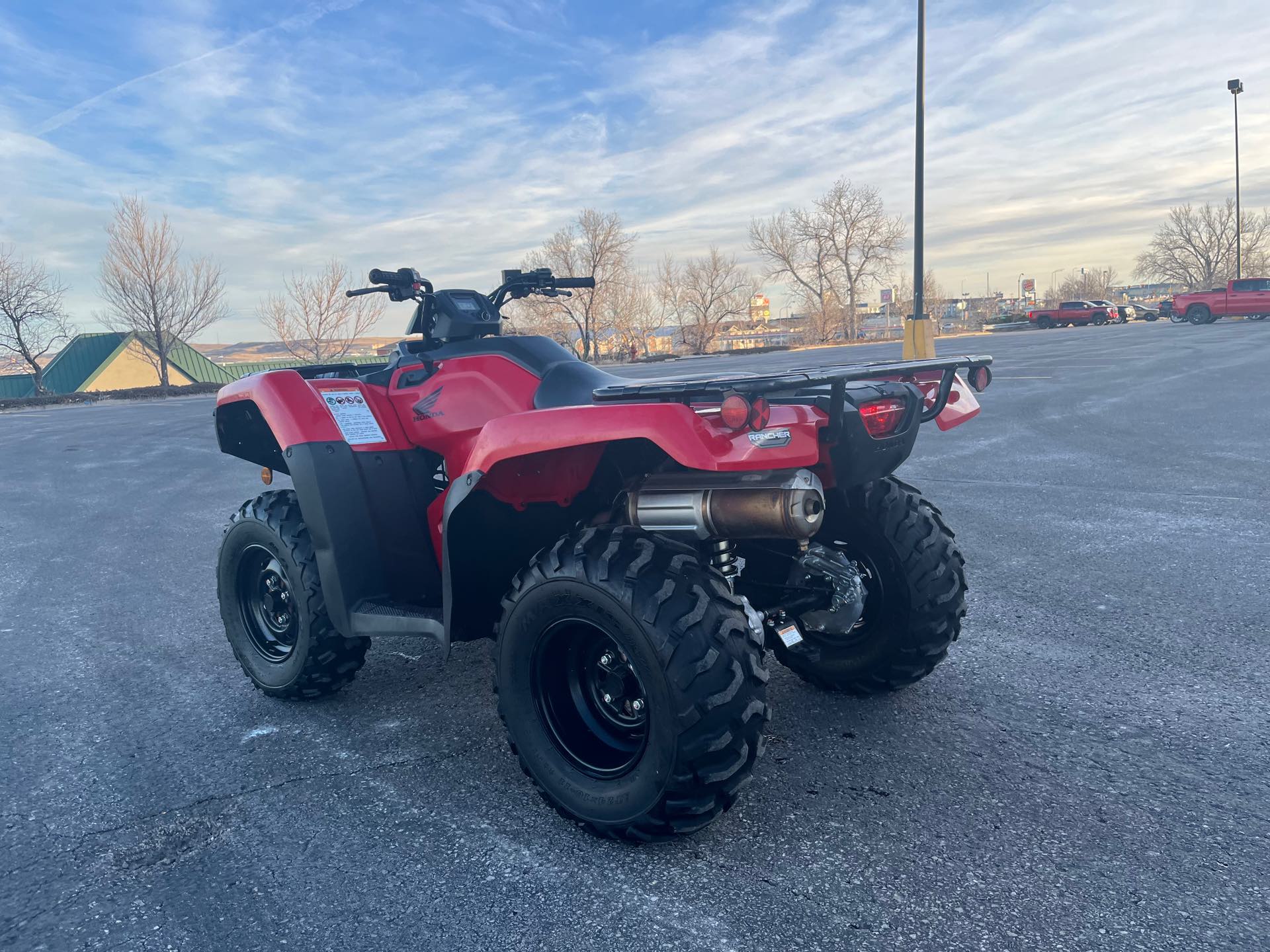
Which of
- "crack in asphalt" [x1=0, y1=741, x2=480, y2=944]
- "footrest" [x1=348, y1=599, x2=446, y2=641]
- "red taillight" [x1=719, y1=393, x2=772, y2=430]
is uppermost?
Answer: "red taillight" [x1=719, y1=393, x2=772, y2=430]

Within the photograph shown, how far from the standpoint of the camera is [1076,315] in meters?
53.1

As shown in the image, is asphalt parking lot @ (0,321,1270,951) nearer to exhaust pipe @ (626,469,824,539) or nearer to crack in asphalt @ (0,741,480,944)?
crack in asphalt @ (0,741,480,944)

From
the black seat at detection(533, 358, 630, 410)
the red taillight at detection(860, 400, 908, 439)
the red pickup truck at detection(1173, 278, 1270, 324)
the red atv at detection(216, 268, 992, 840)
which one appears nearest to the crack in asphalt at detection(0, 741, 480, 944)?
the red atv at detection(216, 268, 992, 840)

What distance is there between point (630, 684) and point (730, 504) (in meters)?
0.68

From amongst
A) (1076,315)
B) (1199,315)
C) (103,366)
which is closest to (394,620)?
(1199,315)

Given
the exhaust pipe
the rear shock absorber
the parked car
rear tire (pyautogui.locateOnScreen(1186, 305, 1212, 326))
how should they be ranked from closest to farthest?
the exhaust pipe, the rear shock absorber, rear tire (pyautogui.locateOnScreen(1186, 305, 1212, 326)), the parked car

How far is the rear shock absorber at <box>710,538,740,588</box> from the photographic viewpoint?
2863 mm

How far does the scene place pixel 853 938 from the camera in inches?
84.5

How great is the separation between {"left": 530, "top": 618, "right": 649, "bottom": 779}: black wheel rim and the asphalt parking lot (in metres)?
0.25

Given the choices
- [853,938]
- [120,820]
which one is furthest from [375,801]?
[853,938]

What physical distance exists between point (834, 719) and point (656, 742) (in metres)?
1.17

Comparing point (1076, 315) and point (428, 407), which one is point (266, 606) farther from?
point (1076, 315)

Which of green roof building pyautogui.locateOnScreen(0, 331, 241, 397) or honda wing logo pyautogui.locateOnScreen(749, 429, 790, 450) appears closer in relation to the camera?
honda wing logo pyautogui.locateOnScreen(749, 429, 790, 450)

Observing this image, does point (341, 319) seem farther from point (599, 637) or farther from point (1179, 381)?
point (599, 637)
